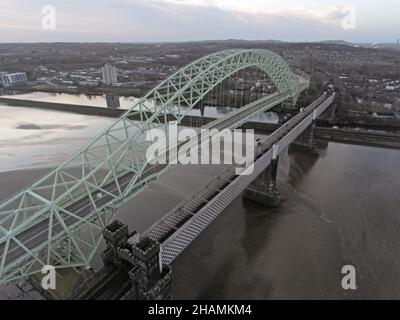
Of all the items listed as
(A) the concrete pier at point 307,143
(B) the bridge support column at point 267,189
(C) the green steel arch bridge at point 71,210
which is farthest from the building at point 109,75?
(B) the bridge support column at point 267,189

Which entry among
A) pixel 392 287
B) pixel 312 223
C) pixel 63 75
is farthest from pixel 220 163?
pixel 63 75

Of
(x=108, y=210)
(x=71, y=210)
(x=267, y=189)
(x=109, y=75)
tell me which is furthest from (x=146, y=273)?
(x=109, y=75)

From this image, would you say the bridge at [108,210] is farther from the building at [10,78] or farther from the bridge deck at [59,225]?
the building at [10,78]

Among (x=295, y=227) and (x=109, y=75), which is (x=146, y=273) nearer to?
(x=295, y=227)

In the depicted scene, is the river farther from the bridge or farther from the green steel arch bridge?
the green steel arch bridge

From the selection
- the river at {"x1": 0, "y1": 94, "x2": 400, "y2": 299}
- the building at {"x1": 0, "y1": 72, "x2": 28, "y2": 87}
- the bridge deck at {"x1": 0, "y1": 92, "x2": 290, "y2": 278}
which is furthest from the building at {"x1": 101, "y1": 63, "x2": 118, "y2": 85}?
the bridge deck at {"x1": 0, "y1": 92, "x2": 290, "y2": 278}
